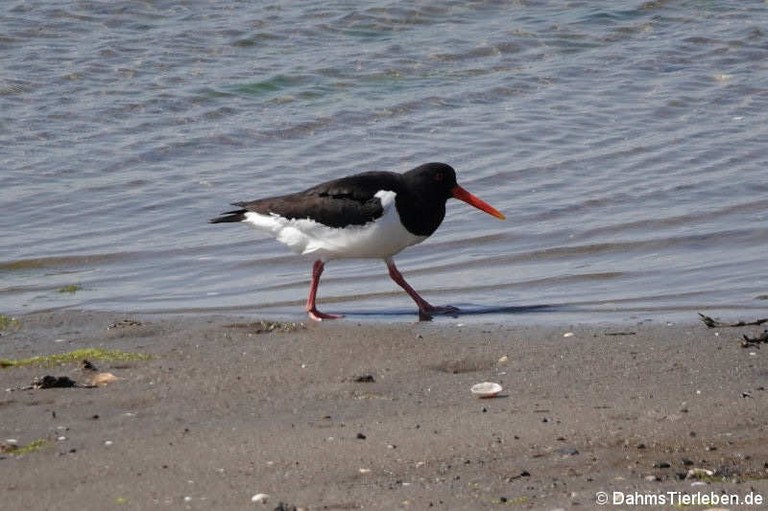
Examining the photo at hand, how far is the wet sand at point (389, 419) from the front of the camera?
460 cm

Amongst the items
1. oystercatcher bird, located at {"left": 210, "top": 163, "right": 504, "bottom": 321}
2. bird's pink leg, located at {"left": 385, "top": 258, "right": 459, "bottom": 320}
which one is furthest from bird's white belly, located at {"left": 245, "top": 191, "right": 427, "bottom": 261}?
bird's pink leg, located at {"left": 385, "top": 258, "right": 459, "bottom": 320}

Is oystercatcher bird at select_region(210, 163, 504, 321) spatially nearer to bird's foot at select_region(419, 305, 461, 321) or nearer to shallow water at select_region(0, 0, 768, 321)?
bird's foot at select_region(419, 305, 461, 321)

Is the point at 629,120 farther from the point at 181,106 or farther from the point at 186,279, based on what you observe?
the point at 186,279

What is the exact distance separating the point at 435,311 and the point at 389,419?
2462 millimetres

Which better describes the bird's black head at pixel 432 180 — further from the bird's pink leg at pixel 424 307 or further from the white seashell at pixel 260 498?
the white seashell at pixel 260 498

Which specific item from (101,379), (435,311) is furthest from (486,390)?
(435,311)

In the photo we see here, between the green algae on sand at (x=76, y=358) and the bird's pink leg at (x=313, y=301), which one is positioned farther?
the bird's pink leg at (x=313, y=301)

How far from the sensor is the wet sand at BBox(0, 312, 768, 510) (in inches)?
181

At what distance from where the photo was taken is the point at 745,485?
4570mm

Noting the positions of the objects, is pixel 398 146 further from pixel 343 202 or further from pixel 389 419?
pixel 389 419

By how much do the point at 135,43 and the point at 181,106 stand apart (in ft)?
6.80

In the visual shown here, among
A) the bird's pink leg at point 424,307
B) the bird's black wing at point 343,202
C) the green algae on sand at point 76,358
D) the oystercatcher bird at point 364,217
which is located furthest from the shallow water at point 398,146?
the green algae on sand at point 76,358

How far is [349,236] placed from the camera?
8188 millimetres

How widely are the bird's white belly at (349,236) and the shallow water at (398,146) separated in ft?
1.20
